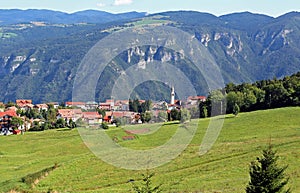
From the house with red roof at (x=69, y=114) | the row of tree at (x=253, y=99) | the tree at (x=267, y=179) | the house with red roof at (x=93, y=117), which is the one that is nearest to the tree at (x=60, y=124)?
the house with red roof at (x=93, y=117)

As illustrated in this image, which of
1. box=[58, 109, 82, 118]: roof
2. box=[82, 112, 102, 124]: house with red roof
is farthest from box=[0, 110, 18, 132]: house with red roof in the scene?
box=[82, 112, 102, 124]: house with red roof

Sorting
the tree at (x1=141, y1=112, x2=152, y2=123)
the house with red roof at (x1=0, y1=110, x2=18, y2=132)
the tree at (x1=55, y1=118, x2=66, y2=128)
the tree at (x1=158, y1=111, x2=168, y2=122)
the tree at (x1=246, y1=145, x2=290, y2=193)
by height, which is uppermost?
the tree at (x1=246, y1=145, x2=290, y2=193)

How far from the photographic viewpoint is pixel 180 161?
4109 cm

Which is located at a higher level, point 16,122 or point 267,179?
point 267,179

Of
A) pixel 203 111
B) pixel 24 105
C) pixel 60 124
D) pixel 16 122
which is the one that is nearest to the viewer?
pixel 203 111

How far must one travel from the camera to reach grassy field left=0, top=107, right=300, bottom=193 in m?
32.6

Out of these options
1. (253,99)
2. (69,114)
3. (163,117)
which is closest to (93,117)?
(69,114)

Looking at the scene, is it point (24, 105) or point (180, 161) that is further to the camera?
point (24, 105)

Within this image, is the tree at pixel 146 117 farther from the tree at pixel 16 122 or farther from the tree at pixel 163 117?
the tree at pixel 16 122

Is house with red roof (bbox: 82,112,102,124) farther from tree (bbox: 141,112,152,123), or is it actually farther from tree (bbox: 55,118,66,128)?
tree (bbox: 141,112,152,123)

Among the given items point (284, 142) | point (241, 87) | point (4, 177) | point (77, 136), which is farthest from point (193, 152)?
point (241, 87)

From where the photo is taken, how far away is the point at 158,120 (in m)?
87.8

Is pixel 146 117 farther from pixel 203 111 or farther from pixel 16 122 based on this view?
pixel 16 122

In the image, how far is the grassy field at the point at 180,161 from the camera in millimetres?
32625
